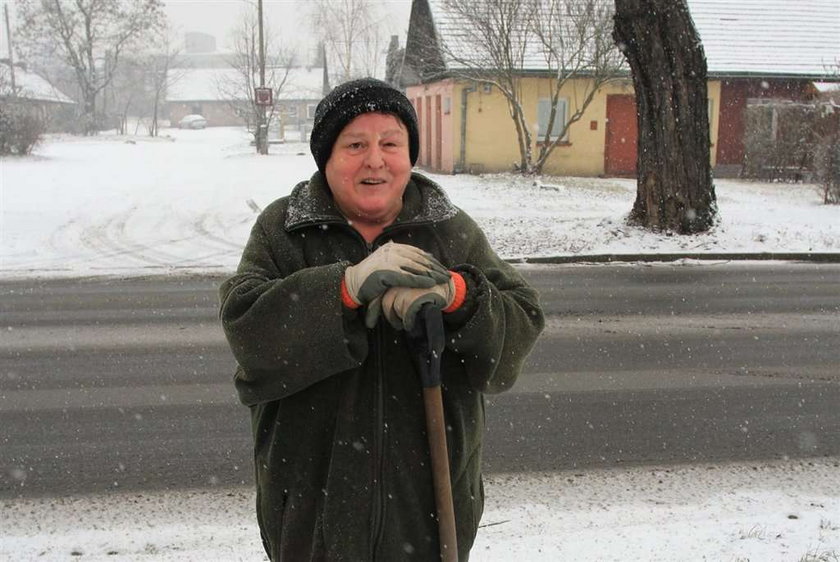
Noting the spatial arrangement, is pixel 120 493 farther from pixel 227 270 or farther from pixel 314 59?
pixel 314 59

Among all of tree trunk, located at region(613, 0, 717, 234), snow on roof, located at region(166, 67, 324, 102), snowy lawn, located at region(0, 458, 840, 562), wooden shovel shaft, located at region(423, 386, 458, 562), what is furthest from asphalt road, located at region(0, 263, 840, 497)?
snow on roof, located at region(166, 67, 324, 102)

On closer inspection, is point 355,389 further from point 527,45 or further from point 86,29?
point 86,29

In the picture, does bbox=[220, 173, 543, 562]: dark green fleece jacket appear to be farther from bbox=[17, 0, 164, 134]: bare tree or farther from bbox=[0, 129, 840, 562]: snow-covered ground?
bbox=[17, 0, 164, 134]: bare tree

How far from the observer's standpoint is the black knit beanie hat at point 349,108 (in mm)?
1941

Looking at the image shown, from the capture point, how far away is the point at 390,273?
1.70 m

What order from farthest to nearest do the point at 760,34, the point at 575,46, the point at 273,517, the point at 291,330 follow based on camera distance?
the point at 760,34, the point at 575,46, the point at 273,517, the point at 291,330

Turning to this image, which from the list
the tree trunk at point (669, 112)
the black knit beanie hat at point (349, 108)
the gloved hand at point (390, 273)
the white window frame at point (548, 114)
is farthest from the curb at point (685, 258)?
the white window frame at point (548, 114)

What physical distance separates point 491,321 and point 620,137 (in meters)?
26.4

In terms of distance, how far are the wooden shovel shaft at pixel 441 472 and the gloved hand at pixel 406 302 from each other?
0.65 feet


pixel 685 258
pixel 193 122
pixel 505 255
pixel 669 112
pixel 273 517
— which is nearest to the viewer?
pixel 273 517

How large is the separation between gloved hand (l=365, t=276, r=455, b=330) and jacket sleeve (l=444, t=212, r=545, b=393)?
0.26 feet

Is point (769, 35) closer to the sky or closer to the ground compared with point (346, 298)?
closer to the sky

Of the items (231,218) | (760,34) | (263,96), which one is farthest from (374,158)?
(263,96)

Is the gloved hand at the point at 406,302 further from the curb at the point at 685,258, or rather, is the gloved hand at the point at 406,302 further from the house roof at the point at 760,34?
the house roof at the point at 760,34
